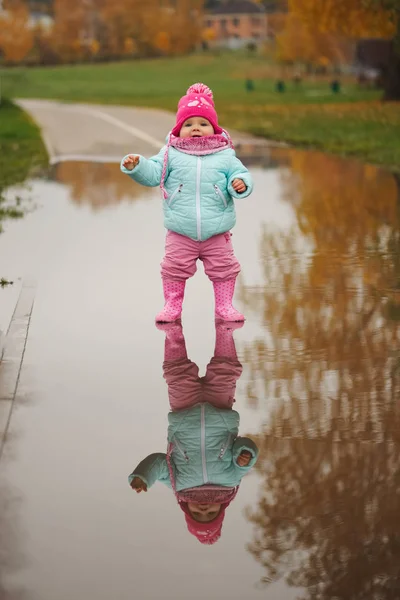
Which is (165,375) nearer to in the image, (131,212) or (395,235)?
(395,235)

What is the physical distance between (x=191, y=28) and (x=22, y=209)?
118305 mm

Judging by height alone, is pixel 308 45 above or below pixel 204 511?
above

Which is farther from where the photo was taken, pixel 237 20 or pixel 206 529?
pixel 237 20

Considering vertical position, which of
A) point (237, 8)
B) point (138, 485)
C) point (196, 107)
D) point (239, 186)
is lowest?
point (138, 485)

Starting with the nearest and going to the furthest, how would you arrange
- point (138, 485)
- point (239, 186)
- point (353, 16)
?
point (138, 485) < point (239, 186) < point (353, 16)

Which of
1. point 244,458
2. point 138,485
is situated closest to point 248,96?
point 244,458

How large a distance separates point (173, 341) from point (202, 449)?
80.2 inches

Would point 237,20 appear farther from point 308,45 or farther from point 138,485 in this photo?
point 138,485

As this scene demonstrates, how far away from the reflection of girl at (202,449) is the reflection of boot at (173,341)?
0.07 feet

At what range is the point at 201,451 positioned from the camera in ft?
18.1

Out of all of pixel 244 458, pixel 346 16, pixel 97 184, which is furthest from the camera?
pixel 346 16

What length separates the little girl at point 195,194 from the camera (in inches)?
313

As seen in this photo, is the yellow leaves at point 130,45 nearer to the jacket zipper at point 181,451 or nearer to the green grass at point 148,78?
the green grass at point 148,78

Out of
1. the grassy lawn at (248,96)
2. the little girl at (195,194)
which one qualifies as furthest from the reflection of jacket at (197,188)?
the grassy lawn at (248,96)
